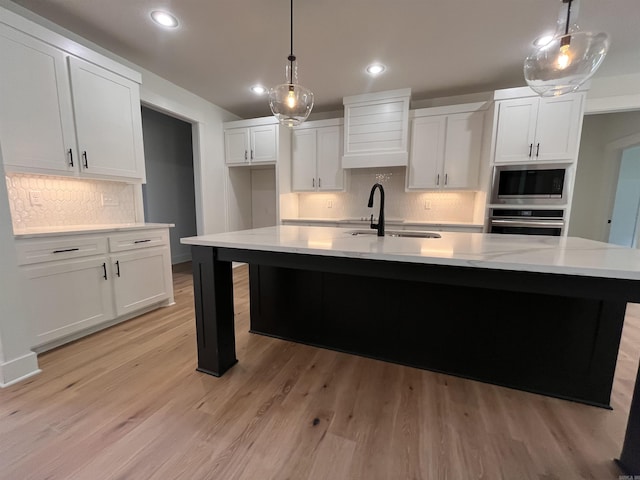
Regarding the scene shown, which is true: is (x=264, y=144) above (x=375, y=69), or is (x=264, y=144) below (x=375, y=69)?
below

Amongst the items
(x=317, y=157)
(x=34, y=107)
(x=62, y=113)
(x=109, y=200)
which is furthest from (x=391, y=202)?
(x=34, y=107)

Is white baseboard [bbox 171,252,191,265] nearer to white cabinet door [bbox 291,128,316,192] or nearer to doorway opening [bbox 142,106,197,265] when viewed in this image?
doorway opening [bbox 142,106,197,265]

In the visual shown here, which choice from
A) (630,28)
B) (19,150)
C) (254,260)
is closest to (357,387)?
(254,260)

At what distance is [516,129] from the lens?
3031 millimetres

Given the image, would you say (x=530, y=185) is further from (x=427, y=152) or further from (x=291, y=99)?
(x=291, y=99)

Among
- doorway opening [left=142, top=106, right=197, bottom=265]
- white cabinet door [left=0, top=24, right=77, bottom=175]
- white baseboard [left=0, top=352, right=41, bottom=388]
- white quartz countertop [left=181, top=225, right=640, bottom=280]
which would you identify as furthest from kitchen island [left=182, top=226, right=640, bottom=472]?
doorway opening [left=142, top=106, right=197, bottom=265]

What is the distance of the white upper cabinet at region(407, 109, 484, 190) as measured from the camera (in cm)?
338

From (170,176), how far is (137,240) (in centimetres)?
283

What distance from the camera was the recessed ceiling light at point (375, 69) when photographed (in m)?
2.94

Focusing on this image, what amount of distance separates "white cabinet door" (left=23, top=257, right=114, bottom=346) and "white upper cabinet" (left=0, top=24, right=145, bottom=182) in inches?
29.9

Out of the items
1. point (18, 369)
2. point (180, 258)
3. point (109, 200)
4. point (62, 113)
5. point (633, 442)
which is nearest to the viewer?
point (633, 442)

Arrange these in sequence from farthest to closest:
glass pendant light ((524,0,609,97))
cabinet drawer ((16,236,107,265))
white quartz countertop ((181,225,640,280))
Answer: cabinet drawer ((16,236,107,265)), glass pendant light ((524,0,609,97)), white quartz countertop ((181,225,640,280))

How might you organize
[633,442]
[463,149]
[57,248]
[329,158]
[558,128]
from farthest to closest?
[329,158], [463,149], [558,128], [57,248], [633,442]

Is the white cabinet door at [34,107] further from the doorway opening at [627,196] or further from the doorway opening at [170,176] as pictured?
the doorway opening at [627,196]
